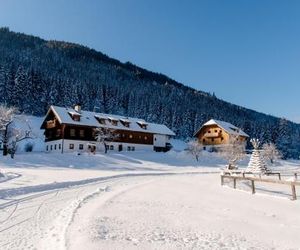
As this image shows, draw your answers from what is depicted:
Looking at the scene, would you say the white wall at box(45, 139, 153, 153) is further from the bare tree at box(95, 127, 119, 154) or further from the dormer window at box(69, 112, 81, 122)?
the dormer window at box(69, 112, 81, 122)

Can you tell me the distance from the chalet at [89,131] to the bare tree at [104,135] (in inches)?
13.1

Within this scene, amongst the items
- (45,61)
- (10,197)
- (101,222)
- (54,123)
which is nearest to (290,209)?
(101,222)

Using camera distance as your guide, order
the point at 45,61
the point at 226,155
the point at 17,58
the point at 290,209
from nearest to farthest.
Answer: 1. the point at 290,209
2. the point at 226,155
3. the point at 17,58
4. the point at 45,61

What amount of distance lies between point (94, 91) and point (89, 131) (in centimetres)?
6126

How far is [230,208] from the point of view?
15992 millimetres

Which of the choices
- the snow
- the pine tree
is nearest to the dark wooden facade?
the pine tree

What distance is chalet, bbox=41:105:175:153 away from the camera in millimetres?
70875

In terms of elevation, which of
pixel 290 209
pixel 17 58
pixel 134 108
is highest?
pixel 17 58

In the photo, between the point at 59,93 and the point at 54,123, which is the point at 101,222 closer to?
the point at 54,123

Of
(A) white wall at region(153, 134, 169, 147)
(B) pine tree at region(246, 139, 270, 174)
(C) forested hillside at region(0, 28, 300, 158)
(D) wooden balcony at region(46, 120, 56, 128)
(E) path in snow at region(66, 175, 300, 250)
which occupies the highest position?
(C) forested hillside at region(0, 28, 300, 158)

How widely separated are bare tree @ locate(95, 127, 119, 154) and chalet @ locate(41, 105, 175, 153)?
0.33 metres

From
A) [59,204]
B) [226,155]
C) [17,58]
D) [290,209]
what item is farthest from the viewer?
[17,58]

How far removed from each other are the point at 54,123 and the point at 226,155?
35.3 m

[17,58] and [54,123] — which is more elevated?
[17,58]
